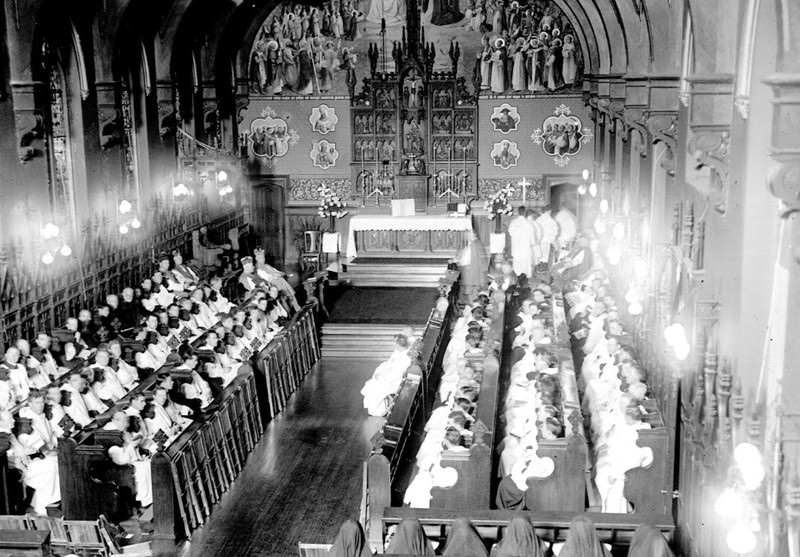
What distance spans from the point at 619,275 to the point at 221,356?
27.0 ft

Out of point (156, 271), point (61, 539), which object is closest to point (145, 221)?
point (156, 271)

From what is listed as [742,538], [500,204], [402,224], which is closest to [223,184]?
[402,224]

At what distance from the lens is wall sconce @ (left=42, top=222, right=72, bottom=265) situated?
18.3m

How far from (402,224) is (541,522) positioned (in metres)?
18.1

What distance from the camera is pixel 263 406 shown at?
671 inches

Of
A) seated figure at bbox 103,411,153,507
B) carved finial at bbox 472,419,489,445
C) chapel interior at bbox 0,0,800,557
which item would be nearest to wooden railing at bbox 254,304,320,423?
chapel interior at bbox 0,0,800,557

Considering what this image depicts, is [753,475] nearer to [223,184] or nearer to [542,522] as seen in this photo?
[542,522]

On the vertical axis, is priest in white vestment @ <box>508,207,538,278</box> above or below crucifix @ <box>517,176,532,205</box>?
below

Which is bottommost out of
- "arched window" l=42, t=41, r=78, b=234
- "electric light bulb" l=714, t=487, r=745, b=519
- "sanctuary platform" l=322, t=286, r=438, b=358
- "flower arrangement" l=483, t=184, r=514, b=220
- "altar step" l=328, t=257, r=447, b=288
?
"sanctuary platform" l=322, t=286, r=438, b=358

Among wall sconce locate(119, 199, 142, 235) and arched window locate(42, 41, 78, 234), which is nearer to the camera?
arched window locate(42, 41, 78, 234)

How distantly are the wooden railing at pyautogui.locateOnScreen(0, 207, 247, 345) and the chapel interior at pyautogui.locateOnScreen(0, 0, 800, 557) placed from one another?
0.22 ft

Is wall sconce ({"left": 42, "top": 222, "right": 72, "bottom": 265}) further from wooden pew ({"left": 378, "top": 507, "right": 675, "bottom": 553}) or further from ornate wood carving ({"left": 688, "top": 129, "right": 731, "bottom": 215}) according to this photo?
ornate wood carving ({"left": 688, "top": 129, "right": 731, "bottom": 215})

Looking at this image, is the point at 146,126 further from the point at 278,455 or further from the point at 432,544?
the point at 432,544

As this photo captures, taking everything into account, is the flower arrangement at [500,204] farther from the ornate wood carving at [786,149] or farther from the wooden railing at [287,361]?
the ornate wood carving at [786,149]
